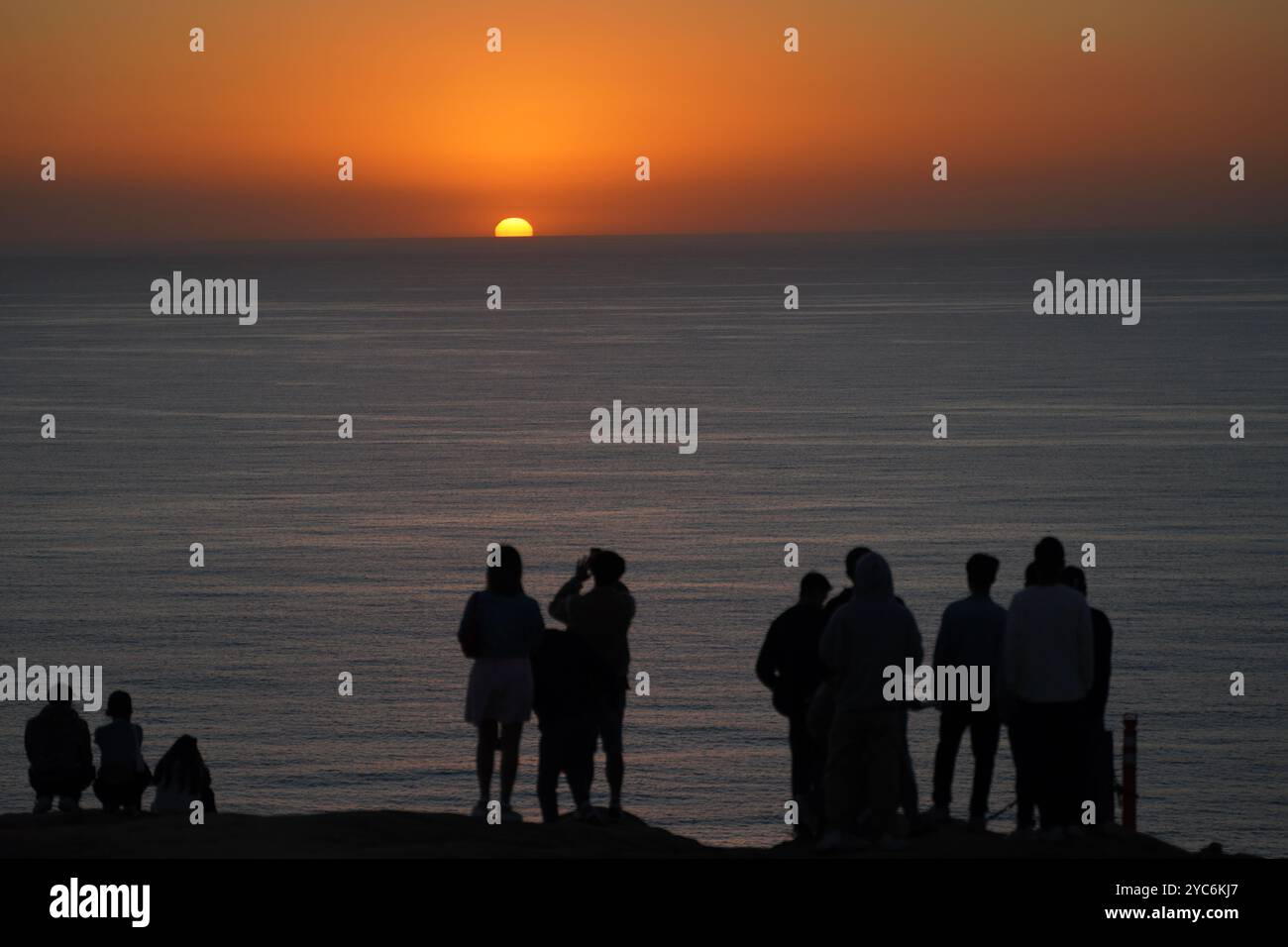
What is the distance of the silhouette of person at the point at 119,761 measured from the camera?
14320 mm

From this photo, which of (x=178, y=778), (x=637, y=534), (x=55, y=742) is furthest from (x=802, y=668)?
(x=637, y=534)

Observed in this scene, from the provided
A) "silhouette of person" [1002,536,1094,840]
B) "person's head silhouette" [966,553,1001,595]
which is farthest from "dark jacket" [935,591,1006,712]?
"silhouette of person" [1002,536,1094,840]

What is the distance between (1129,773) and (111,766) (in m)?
7.92

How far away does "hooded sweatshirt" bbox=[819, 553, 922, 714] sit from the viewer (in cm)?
1058

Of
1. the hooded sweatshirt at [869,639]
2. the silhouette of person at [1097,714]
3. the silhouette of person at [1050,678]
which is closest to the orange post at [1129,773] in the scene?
the silhouette of person at [1097,714]

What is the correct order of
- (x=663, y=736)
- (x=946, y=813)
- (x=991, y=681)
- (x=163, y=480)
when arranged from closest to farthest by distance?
(x=991, y=681)
(x=946, y=813)
(x=663, y=736)
(x=163, y=480)

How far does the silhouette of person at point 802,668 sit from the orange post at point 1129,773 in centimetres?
285

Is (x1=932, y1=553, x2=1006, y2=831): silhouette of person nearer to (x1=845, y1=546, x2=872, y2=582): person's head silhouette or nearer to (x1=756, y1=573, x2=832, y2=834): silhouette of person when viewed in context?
(x1=845, y1=546, x2=872, y2=582): person's head silhouette

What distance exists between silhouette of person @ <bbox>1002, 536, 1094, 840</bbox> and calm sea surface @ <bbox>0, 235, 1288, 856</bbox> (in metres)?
13.5
